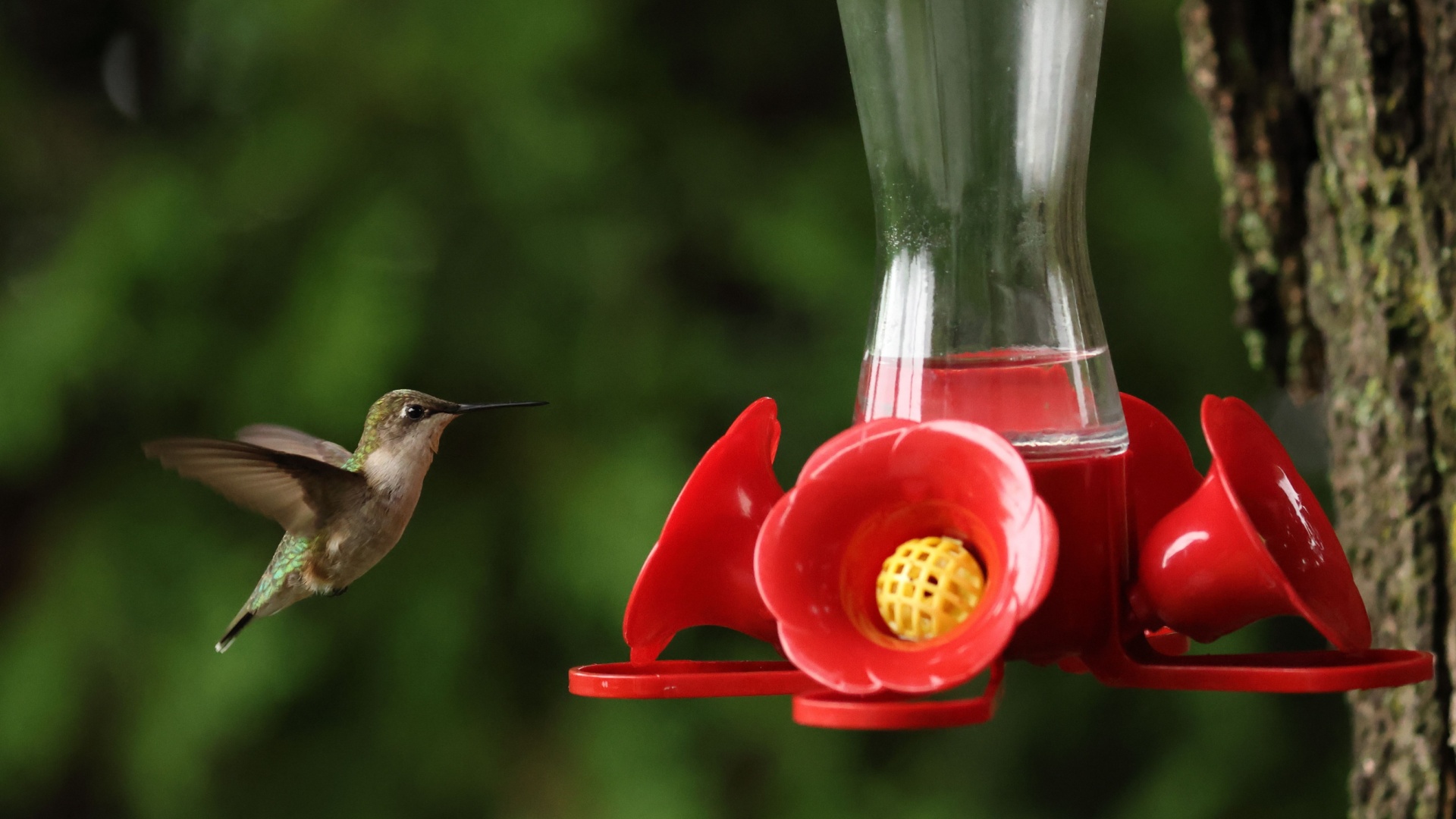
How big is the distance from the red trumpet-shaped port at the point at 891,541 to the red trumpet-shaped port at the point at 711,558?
0.17 metres

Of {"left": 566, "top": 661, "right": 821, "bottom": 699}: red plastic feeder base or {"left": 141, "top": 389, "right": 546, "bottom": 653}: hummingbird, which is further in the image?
{"left": 141, "top": 389, "right": 546, "bottom": 653}: hummingbird

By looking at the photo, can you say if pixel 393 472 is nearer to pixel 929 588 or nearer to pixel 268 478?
pixel 268 478

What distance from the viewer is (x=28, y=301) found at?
2773 mm

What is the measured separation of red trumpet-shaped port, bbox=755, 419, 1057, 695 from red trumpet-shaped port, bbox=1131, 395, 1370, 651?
204 millimetres

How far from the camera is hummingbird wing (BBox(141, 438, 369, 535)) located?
1.53m

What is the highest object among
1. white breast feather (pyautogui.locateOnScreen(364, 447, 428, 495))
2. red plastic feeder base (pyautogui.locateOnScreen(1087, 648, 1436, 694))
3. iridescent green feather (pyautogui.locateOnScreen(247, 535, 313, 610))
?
white breast feather (pyautogui.locateOnScreen(364, 447, 428, 495))

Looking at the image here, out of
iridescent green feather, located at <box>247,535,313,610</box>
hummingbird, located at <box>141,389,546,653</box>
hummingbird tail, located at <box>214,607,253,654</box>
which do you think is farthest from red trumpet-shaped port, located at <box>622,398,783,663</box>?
hummingbird tail, located at <box>214,607,253,654</box>

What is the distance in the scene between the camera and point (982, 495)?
1087mm

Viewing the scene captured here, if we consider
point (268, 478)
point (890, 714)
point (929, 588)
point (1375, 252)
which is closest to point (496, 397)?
point (268, 478)

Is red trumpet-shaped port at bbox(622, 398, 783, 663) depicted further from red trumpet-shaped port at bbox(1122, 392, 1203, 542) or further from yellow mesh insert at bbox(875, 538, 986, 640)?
red trumpet-shaped port at bbox(1122, 392, 1203, 542)

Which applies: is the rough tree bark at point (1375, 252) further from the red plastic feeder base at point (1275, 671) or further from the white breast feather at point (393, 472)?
the white breast feather at point (393, 472)

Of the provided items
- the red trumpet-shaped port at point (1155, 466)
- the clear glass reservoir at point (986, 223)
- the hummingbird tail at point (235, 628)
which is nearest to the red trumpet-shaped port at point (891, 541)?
the clear glass reservoir at point (986, 223)

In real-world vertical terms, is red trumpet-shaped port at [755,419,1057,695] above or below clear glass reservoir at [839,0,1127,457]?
below

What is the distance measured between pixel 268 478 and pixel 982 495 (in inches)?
40.5
